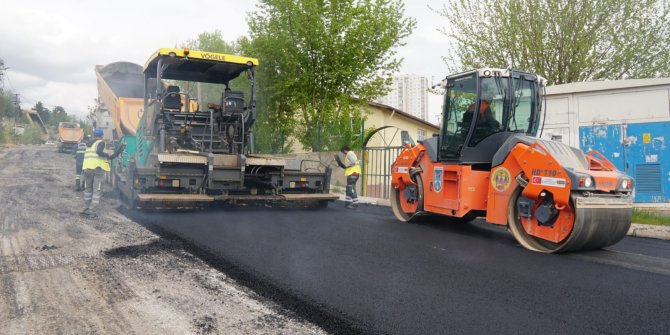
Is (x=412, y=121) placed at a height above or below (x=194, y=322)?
above

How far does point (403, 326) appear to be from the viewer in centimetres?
317

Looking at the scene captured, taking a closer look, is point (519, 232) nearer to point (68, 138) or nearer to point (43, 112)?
point (68, 138)

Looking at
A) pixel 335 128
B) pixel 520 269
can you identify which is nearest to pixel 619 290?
pixel 520 269

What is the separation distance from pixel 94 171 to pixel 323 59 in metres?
8.41

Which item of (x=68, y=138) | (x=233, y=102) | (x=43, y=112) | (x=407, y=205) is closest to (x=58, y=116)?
(x=43, y=112)

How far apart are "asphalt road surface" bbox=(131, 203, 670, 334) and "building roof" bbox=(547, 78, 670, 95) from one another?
13.0 ft

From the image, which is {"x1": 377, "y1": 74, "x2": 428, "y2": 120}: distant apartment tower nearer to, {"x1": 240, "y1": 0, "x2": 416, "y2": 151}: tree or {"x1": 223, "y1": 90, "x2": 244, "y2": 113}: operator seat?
{"x1": 240, "y1": 0, "x2": 416, "y2": 151}: tree

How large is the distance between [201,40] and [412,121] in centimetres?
→ 1411

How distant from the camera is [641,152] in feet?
30.8

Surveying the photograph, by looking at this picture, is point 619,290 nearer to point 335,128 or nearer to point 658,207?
point 658,207

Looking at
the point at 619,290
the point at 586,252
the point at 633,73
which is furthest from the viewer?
the point at 633,73

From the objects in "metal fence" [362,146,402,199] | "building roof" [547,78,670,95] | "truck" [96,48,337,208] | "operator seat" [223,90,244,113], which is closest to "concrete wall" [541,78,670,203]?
"building roof" [547,78,670,95]

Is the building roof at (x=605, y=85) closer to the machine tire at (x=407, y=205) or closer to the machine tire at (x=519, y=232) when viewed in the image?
the machine tire at (x=407, y=205)

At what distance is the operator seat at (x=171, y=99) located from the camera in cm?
850
